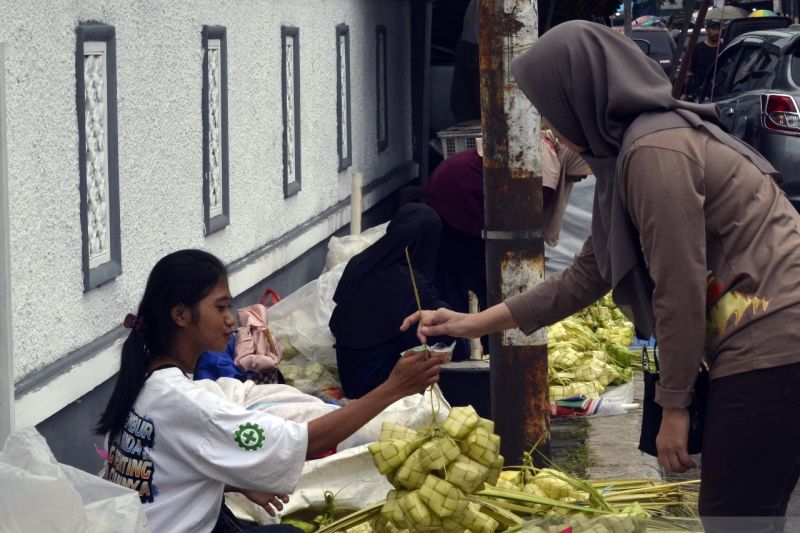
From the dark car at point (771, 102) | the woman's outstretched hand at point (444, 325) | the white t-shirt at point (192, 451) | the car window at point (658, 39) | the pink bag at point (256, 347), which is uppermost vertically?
the car window at point (658, 39)

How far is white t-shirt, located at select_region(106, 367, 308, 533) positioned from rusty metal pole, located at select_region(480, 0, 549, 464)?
160 centimetres

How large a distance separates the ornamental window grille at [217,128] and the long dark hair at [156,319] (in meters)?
3.29

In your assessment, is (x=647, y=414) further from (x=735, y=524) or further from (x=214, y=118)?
(x=214, y=118)

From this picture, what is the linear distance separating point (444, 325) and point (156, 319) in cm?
80

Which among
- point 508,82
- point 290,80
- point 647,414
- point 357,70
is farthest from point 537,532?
point 357,70

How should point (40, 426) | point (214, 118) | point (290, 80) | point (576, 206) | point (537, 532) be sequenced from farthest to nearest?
point (576, 206), point (290, 80), point (214, 118), point (40, 426), point (537, 532)

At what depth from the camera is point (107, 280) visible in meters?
5.35

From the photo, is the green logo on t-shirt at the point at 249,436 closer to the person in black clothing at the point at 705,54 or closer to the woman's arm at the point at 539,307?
the woman's arm at the point at 539,307

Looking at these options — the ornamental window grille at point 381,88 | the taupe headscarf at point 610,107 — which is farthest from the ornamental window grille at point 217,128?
the ornamental window grille at point 381,88

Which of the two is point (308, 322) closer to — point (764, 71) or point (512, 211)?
point (512, 211)

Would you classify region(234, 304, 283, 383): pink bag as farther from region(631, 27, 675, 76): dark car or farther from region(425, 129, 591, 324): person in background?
region(631, 27, 675, 76): dark car

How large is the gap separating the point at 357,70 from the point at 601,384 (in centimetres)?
489

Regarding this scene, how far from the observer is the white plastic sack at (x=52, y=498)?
2887 millimetres

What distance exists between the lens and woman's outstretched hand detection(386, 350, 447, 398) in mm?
3537
